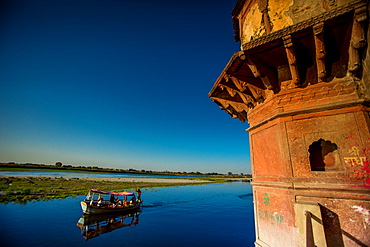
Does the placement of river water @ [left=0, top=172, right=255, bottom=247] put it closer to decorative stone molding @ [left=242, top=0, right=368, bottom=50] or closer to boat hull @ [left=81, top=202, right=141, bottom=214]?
boat hull @ [left=81, top=202, right=141, bottom=214]

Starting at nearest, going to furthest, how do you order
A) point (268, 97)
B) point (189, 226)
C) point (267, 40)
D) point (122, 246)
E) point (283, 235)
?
point (267, 40) → point (283, 235) → point (268, 97) → point (122, 246) → point (189, 226)

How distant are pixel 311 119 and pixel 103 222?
24161mm

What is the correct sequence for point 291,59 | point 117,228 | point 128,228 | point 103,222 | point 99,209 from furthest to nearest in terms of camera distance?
1. point 99,209
2. point 103,222
3. point 128,228
4. point 117,228
5. point 291,59

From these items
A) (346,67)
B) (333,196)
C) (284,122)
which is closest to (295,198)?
(333,196)

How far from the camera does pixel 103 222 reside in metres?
20.5

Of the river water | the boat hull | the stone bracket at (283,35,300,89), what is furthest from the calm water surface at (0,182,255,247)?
the stone bracket at (283,35,300,89)

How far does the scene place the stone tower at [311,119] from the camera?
3.29 meters

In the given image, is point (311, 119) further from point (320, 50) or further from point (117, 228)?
point (117, 228)

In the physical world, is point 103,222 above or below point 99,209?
below

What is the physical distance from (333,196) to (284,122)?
1806 millimetres

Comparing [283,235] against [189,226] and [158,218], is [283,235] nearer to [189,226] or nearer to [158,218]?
[189,226]

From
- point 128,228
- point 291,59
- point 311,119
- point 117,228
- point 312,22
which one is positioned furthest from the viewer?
point 128,228

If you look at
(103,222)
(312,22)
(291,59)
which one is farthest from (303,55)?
(103,222)

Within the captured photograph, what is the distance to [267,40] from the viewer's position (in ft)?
12.3
